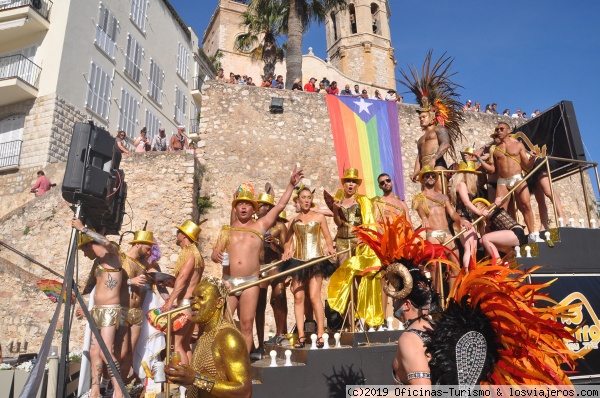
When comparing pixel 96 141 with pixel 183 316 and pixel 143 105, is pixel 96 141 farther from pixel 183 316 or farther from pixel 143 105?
pixel 143 105

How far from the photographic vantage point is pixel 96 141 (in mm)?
5383

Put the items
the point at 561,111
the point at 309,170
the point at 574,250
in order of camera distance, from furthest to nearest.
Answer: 1. the point at 309,170
2. the point at 561,111
3. the point at 574,250

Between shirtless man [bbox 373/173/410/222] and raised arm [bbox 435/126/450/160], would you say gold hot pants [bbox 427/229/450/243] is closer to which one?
shirtless man [bbox 373/173/410/222]

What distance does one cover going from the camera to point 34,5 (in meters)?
15.5

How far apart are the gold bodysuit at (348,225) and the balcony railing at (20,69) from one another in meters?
14.5

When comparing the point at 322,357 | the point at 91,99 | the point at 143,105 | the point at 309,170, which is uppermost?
the point at 143,105

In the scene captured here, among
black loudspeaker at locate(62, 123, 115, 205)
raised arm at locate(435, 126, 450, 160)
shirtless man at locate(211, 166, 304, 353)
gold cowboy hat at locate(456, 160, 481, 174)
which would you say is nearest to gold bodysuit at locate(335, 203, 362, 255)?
shirtless man at locate(211, 166, 304, 353)

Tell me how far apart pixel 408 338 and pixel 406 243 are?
27.4 inches

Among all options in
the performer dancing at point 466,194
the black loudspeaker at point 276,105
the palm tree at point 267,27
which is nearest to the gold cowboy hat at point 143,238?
the performer dancing at point 466,194

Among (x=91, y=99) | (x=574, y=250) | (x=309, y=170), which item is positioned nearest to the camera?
(x=574, y=250)

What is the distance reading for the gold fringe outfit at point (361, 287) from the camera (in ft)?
17.5

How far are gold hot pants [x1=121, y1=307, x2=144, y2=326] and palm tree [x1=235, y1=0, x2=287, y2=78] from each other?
15740 millimetres

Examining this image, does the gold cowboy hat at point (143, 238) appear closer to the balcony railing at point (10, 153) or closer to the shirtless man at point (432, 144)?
the shirtless man at point (432, 144)

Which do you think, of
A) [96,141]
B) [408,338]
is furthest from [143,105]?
[408,338]
